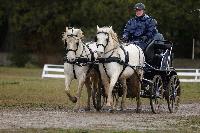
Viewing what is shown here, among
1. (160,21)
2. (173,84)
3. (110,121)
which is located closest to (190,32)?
(160,21)

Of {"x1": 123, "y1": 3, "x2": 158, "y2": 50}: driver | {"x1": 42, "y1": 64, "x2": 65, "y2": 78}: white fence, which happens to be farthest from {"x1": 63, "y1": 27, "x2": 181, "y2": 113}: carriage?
{"x1": 42, "y1": 64, "x2": 65, "y2": 78}: white fence

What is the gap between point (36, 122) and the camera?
14625 millimetres

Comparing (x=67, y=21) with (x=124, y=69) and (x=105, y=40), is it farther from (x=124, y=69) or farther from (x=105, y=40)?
(x=105, y=40)

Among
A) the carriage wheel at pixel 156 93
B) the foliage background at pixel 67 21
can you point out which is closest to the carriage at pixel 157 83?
the carriage wheel at pixel 156 93

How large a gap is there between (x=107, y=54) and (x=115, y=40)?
0.46 meters

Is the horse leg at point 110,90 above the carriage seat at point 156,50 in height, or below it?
below

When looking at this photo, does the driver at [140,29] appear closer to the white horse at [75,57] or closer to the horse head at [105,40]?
the horse head at [105,40]

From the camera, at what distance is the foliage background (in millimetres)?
55656

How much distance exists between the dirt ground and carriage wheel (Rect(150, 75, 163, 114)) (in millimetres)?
701

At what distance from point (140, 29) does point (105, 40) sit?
214 centimetres

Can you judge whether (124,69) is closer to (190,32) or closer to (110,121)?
(110,121)

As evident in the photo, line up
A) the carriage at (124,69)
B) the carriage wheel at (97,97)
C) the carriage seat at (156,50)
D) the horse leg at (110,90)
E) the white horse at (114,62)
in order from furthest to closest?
the carriage seat at (156,50)
the carriage wheel at (97,97)
the carriage at (124,69)
the white horse at (114,62)
the horse leg at (110,90)

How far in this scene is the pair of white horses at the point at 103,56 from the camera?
1788cm

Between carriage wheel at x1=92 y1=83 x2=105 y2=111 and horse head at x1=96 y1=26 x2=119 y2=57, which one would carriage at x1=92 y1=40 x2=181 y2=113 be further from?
horse head at x1=96 y1=26 x2=119 y2=57
